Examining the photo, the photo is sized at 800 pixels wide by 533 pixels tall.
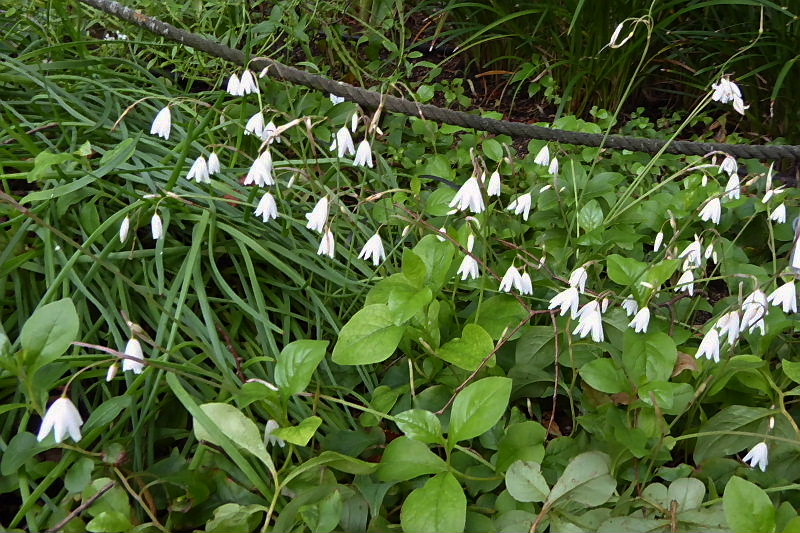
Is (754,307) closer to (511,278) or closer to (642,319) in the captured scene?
(642,319)

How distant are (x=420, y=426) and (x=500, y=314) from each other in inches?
18.6

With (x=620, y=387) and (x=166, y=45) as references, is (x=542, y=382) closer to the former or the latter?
(x=620, y=387)

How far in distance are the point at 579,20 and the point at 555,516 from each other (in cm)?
240

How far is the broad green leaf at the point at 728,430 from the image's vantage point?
1575 mm

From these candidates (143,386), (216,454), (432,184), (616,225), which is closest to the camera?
→ (216,454)

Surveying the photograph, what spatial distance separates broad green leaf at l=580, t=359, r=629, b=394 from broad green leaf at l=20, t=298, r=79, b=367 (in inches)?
40.2

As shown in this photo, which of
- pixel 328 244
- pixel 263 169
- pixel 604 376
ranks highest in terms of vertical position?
pixel 263 169

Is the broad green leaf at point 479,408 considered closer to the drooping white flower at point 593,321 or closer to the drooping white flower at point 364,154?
the drooping white flower at point 593,321

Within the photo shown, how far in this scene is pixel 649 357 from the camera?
1559 mm

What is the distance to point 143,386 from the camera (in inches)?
64.8

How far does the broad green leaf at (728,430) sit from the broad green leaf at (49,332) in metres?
1.31

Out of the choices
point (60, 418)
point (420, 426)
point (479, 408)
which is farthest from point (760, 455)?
point (60, 418)

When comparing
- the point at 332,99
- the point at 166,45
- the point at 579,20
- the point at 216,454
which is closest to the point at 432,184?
the point at 332,99

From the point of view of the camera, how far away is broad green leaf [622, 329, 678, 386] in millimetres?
1536
